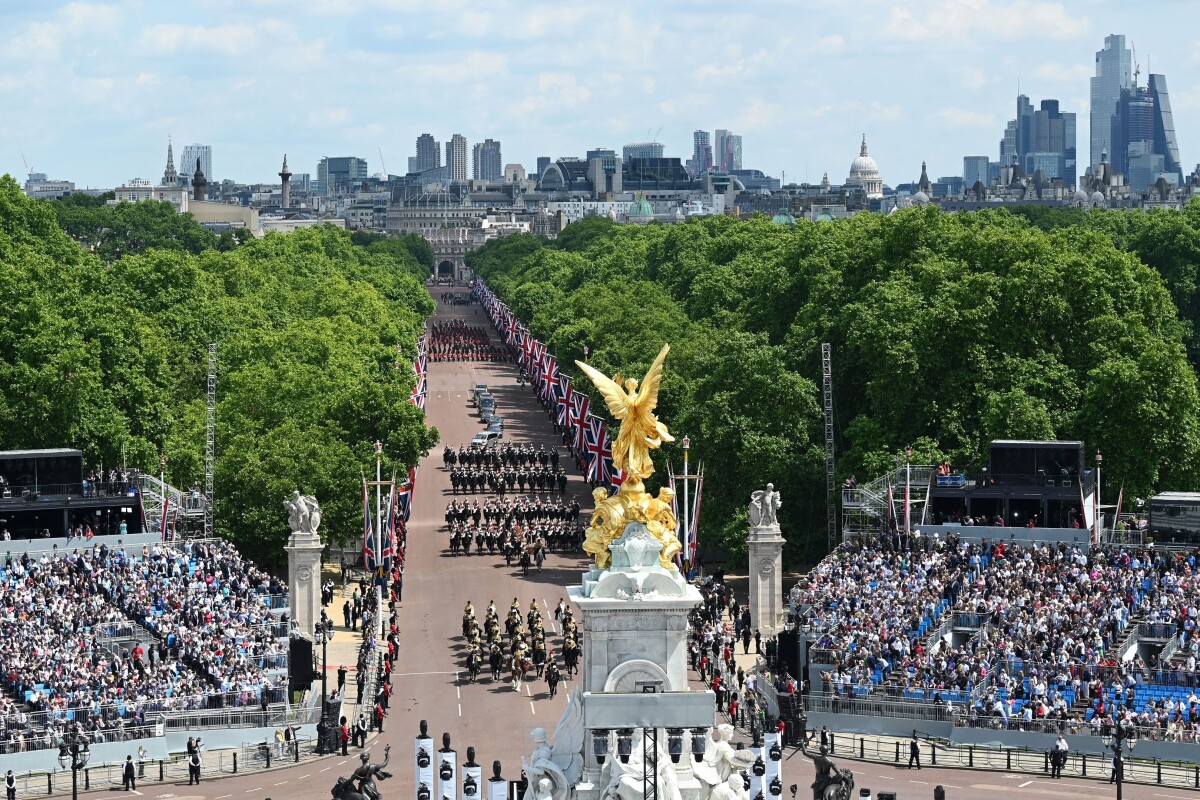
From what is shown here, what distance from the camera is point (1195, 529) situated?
6300 centimetres

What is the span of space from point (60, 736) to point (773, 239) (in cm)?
7998

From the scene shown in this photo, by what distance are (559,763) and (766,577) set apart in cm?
2919

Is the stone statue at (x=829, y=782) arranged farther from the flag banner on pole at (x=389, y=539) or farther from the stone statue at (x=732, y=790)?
the flag banner on pole at (x=389, y=539)

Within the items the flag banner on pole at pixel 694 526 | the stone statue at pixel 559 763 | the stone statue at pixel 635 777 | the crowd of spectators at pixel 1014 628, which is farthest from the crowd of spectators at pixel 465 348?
the stone statue at pixel 635 777

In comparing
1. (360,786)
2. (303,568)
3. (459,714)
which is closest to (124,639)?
(303,568)

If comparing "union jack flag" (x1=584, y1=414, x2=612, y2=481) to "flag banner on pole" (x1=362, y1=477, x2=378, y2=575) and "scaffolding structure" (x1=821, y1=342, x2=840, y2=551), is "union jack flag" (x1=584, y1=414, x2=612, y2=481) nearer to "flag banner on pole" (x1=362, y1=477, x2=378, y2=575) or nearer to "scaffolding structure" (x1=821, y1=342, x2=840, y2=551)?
"scaffolding structure" (x1=821, y1=342, x2=840, y2=551)

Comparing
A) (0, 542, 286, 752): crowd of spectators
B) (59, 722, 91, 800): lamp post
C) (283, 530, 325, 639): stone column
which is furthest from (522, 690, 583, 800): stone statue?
(283, 530, 325, 639): stone column

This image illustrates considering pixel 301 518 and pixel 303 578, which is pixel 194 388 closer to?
pixel 301 518

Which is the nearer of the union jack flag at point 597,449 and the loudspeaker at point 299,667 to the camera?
the loudspeaker at point 299,667

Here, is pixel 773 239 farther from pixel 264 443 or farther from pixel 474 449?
pixel 264 443

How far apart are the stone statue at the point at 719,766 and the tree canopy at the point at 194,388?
38.4 metres

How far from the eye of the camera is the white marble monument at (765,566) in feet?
220

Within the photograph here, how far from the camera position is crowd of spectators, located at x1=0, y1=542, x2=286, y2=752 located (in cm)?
5453

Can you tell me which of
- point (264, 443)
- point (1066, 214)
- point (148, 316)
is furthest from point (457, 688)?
point (1066, 214)
